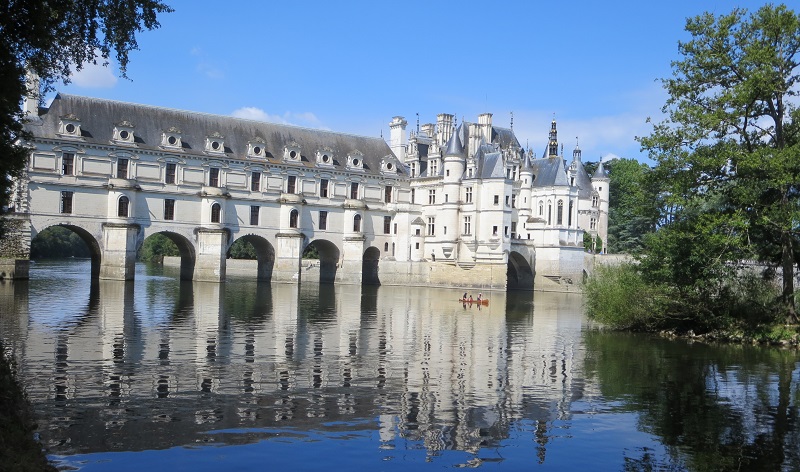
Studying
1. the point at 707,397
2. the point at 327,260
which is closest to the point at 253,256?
the point at 327,260

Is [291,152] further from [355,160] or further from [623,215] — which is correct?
[623,215]

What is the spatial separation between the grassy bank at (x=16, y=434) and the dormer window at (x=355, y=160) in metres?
53.5

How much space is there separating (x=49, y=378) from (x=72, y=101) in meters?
40.9

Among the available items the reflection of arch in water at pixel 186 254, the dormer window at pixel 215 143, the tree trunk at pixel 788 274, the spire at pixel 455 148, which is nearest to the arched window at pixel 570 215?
the spire at pixel 455 148

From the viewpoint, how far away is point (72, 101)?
172 ft

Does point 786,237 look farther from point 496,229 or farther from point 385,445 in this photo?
point 496,229

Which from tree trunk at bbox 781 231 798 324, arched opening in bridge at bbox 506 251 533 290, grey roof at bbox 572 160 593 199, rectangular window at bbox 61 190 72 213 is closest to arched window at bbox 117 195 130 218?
rectangular window at bbox 61 190 72 213

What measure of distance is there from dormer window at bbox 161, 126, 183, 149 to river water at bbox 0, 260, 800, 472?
26188 mm

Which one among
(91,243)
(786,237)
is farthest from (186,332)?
(91,243)

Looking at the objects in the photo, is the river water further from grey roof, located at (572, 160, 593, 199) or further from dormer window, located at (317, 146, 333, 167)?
grey roof, located at (572, 160, 593, 199)

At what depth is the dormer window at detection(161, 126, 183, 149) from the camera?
55438mm

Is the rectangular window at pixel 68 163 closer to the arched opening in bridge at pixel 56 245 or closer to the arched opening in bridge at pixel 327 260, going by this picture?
the arched opening in bridge at pixel 327 260

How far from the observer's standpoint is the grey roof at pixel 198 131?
171 ft

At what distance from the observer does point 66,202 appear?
50656 mm
